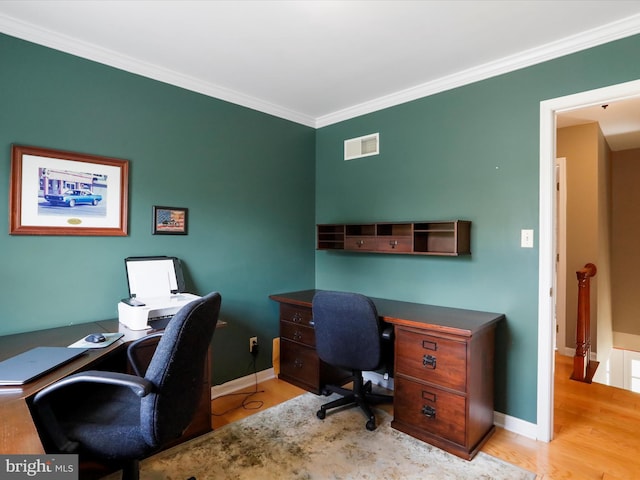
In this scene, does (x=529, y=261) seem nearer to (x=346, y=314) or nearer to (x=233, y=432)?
(x=346, y=314)

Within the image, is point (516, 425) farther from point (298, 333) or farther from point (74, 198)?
point (74, 198)

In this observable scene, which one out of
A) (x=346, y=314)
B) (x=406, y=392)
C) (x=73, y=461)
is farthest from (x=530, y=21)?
(x=73, y=461)

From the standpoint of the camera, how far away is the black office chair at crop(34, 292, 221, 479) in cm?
128

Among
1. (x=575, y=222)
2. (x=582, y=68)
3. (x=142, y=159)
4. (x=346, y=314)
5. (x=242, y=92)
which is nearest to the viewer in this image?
(x=582, y=68)

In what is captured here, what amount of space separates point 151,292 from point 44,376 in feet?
3.41

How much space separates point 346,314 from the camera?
2285 mm

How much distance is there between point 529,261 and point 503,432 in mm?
1151

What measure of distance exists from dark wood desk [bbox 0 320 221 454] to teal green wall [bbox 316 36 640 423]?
5.98ft

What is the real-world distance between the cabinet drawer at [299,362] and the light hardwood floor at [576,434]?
0.38 ft

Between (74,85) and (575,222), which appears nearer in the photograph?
(74,85)

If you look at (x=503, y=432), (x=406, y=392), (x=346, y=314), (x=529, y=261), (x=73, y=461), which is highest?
(x=529, y=261)

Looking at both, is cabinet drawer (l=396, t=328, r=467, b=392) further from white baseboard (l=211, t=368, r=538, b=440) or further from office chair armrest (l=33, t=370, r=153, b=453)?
office chair armrest (l=33, t=370, r=153, b=453)

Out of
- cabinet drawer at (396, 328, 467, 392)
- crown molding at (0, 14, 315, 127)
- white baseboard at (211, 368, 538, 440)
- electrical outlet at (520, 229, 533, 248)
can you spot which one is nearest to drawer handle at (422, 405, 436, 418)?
cabinet drawer at (396, 328, 467, 392)

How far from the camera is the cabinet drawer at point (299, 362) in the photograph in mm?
2885
